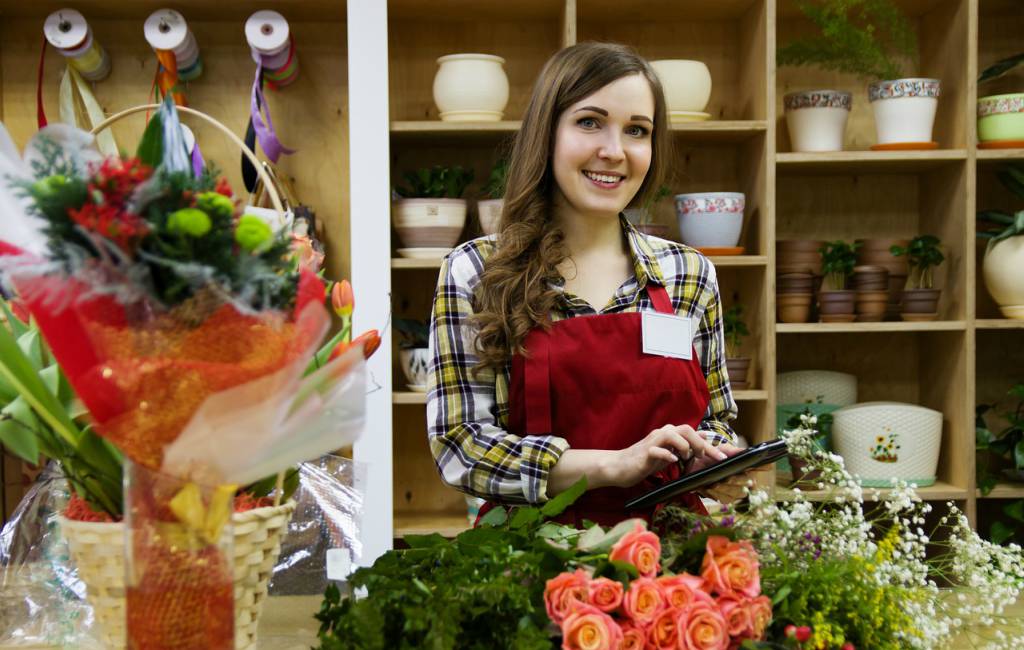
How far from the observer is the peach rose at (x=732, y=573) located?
2.49ft

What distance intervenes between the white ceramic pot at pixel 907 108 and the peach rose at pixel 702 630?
221 cm

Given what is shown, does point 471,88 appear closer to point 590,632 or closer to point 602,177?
point 602,177

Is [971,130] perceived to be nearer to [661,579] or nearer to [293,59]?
[293,59]

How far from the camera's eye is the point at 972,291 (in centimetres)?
261

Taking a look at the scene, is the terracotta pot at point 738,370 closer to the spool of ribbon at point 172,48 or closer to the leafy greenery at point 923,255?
the leafy greenery at point 923,255

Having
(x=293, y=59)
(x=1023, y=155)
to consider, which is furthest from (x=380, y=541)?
(x=1023, y=155)

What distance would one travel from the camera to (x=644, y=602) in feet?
2.42

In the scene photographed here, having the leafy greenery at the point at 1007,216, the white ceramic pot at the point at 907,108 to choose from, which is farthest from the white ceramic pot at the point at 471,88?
the leafy greenery at the point at 1007,216

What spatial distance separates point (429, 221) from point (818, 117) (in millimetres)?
1114

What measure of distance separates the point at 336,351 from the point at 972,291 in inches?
89.0

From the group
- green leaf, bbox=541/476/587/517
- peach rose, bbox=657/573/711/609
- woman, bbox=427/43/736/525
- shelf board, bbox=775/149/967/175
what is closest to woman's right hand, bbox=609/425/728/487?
woman, bbox=427/43/736/525

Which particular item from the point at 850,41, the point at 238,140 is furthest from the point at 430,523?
the point at 238,140

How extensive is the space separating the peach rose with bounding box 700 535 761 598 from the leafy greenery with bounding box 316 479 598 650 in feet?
0.22

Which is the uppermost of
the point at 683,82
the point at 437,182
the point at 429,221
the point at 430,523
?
the point at 683,82
